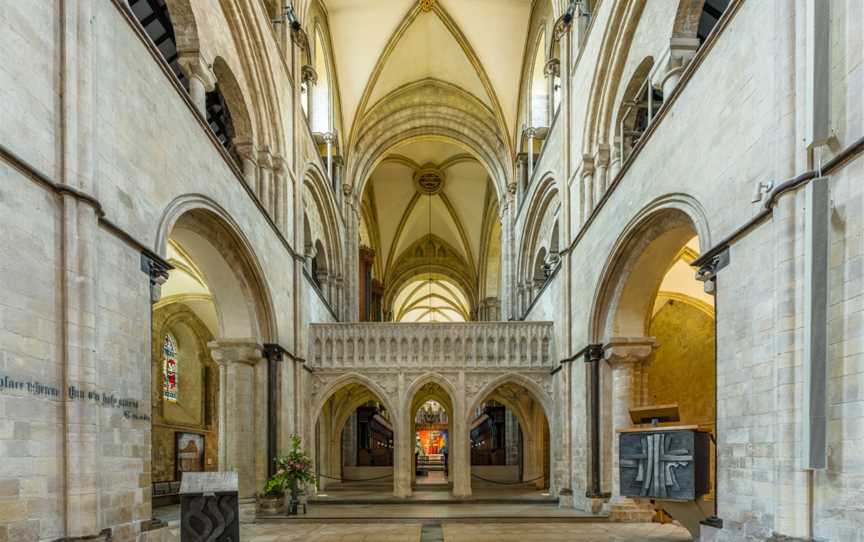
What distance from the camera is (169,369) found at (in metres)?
19.6

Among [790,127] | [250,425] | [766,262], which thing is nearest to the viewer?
[790,127]

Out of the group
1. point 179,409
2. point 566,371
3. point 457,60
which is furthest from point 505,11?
point 179,409

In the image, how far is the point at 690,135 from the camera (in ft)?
26.3

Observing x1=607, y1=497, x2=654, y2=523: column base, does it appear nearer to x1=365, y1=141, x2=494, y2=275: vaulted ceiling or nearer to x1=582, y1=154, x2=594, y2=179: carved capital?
x1=582, y1=154, x2=594, y2=179: carved capital

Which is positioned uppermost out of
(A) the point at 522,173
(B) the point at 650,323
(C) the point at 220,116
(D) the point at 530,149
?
(D) the point at 530,149

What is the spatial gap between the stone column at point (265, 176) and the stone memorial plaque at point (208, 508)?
6686mm

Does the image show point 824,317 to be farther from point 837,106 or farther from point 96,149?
point 96,149

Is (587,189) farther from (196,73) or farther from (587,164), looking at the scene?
(196,73)

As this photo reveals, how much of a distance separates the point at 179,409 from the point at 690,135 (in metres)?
16.8

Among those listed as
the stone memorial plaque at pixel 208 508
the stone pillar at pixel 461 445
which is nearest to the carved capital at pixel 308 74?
the stone pillar at pixel 461 445

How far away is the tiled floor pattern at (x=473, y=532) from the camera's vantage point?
10.0 metres

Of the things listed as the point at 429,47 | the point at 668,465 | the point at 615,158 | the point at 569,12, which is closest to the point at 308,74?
the point at 429,47

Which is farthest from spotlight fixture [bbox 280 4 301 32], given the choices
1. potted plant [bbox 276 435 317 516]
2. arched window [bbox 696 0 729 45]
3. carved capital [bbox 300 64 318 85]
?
potted plant [bbox 276 435 317 516]

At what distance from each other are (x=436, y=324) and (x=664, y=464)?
9736 mm
